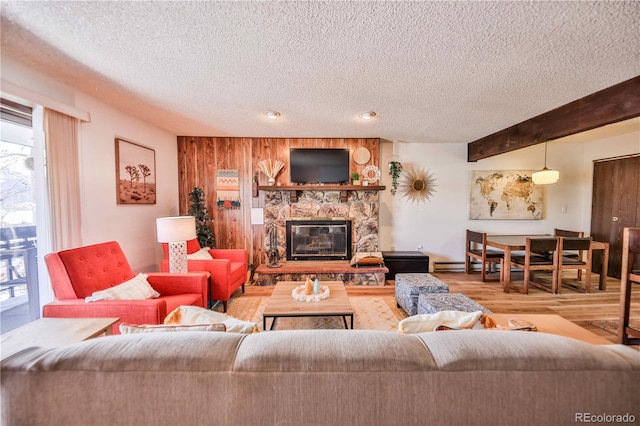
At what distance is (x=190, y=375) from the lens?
2.15 feet

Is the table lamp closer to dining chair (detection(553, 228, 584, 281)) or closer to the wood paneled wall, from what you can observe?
the wood paneled wall

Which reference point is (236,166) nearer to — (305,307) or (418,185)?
(305,307)

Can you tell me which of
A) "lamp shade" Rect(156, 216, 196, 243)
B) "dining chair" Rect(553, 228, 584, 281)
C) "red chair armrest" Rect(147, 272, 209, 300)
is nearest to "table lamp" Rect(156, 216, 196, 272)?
"lamp shade" Rect(156, 216, 196, 243)

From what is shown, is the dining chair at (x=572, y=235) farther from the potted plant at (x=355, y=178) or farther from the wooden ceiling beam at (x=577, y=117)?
the potted plant at (x=355, y=178)

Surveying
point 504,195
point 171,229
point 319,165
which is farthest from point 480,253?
point 171,229

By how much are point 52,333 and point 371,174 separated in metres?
3.84

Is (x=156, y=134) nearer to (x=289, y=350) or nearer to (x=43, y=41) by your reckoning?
(x=43, y=41)

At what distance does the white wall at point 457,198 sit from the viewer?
4.29 meters

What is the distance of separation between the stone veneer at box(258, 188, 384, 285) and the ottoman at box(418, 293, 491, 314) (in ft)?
5.64

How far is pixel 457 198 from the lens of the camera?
434 cm

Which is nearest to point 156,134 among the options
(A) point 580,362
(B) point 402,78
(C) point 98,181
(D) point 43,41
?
(C) point 98,181

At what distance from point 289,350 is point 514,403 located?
2.12 ft

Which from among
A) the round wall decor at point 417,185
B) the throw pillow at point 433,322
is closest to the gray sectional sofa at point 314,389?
the throw pillow at point 433,322

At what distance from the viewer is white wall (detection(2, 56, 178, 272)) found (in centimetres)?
206
